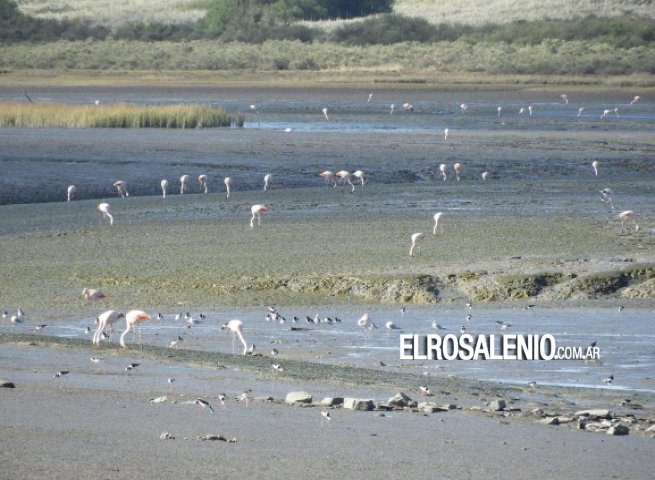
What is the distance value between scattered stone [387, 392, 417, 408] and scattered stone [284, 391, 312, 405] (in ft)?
1.81

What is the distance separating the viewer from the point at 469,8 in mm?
94125

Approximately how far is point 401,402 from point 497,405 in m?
0.64

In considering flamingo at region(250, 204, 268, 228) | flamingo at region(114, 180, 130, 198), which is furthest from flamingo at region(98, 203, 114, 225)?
flamingo at region(114, 180, 130, 198)

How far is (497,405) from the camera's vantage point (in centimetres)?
900

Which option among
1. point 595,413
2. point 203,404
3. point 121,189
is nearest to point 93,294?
point 203,404

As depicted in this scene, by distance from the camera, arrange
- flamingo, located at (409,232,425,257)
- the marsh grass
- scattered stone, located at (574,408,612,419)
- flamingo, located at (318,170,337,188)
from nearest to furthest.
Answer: scattered stone, located at (574,408,612,419) → flamingo, located at (409,232,425,257) → flamingo, located at (318,170,337,188) → the marsh grass

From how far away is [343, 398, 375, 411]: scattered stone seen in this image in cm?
901

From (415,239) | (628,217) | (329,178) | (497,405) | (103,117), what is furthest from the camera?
(103,117)

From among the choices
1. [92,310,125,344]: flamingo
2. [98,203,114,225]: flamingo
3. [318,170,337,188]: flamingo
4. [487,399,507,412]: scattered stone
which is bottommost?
[318,170,337,188]: flamingo

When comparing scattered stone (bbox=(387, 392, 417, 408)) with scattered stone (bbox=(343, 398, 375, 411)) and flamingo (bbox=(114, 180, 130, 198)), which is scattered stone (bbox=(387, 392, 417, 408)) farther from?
flamingo (bbox=(114, 180, 130, 198))

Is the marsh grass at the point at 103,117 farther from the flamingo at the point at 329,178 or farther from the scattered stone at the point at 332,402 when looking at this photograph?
the scattered stone at the point at 332,402

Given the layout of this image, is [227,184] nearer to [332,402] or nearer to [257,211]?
[257,211]

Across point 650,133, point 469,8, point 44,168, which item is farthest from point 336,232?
point 469,8

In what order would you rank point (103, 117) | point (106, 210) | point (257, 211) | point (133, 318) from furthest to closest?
point (103, 117) → point (106, 210) → point (257, 211) → point (133, 318)
